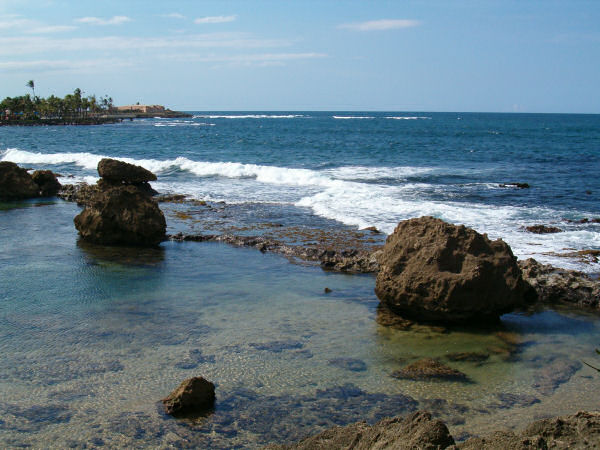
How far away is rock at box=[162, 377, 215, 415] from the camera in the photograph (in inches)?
244

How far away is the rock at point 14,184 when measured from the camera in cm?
2189

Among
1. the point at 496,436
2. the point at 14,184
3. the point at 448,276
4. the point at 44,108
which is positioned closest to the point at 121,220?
the point at 448,276

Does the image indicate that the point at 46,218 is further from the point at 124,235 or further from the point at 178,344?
the point at 178,344

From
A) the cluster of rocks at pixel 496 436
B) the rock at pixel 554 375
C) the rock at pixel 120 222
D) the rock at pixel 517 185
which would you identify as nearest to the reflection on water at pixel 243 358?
the rock at pixel 554 375

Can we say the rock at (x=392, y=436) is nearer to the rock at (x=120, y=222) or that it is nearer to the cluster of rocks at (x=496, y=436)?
the cluster of rocks at (x=496, y=436)

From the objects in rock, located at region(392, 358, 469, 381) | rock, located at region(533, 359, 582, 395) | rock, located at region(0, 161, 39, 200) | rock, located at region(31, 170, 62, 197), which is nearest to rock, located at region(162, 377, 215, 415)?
rock, located at region(392, 358, 469, 381)

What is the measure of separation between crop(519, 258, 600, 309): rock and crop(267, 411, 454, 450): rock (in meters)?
6.58

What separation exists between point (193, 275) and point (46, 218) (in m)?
8.83

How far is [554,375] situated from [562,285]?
366 centimetres

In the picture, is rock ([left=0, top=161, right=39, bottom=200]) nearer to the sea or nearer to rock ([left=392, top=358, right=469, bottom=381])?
the sea

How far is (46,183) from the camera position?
2352cm

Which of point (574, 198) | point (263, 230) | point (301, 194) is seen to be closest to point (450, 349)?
point (263, 230)

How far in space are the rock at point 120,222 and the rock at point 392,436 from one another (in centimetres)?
Result: 1013

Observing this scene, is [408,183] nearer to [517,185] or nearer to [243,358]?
[517,185]
